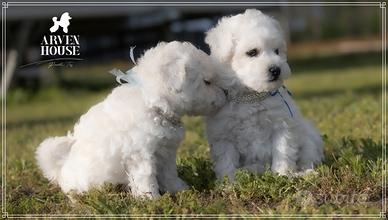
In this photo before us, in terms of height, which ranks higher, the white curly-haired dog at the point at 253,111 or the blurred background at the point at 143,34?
the blurred background at the point at 143,34

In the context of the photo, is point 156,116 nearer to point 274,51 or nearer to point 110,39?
point 274,51

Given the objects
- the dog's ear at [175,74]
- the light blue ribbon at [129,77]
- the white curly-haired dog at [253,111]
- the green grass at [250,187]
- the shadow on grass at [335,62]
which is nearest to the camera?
the green grass at [250,187]

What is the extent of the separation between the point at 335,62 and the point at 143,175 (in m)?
18.8

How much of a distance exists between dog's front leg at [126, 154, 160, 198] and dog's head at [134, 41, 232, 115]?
401 millimetres

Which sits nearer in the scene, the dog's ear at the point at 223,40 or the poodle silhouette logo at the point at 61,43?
the dog's ear at the point at 223,40

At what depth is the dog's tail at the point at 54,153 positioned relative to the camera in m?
4.50

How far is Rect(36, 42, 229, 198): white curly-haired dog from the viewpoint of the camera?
3.82 m

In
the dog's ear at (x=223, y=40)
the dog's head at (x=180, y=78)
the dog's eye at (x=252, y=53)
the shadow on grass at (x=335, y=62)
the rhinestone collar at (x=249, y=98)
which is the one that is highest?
the shadow on grass at (x=335, y=62)

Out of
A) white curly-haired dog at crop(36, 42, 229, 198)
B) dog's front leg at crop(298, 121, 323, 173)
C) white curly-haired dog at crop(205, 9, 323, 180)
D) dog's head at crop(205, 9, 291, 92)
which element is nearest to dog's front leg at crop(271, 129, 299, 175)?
white curly-haired dog at crop(205, 9, 323, 180)

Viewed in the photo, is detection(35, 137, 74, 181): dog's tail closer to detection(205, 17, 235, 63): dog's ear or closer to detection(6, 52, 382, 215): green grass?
detection(6, 52, 382, 215): green grass

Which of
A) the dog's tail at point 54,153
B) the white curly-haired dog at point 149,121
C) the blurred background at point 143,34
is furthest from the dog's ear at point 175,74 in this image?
the blurred background at point 143,34

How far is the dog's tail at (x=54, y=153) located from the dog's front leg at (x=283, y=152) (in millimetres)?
1572

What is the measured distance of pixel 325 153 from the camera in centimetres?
503

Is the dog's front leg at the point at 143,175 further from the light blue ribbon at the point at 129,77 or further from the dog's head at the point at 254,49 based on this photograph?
the dog's head at the point at 254,49
